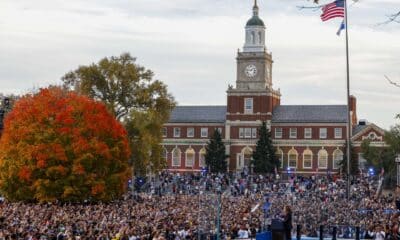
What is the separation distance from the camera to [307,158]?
96438 millimetres

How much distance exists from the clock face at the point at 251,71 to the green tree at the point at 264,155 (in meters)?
6.88

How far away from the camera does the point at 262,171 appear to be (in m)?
92.1

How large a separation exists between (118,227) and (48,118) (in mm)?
24653

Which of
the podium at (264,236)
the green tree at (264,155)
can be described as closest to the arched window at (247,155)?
the green tree at (264,155)

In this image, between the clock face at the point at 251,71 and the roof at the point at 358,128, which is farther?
the clock face at the point at 251,71

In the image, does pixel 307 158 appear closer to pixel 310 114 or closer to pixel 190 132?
pixel 310 114

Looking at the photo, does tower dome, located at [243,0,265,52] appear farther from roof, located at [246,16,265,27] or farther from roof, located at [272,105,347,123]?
roof, located at [272,105,347,123]

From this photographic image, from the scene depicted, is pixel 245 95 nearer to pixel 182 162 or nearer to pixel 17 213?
pixel 182 162

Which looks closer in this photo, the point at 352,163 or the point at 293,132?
the point at 352,163

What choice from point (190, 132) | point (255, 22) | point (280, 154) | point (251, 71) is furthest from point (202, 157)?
point (255, 22)

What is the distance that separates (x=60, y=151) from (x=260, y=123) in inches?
Answer: 1883

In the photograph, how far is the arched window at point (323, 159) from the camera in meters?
95.2

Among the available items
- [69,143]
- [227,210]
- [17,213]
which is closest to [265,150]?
[69,143]

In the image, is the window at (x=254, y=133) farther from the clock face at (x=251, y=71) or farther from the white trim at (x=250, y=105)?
the clock face at (x=251, y=71)
